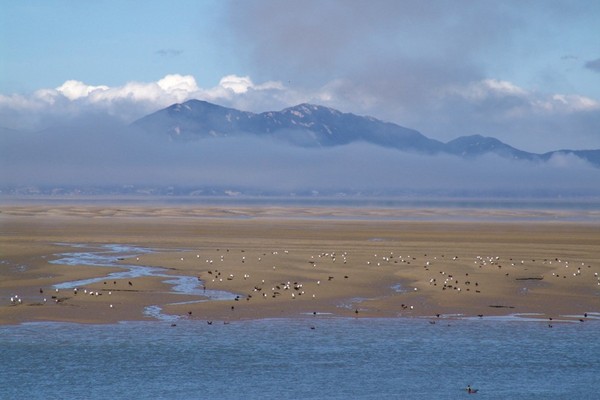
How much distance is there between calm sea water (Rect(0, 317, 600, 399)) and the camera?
18656 millimetres

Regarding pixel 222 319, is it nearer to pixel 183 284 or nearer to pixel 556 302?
pixel 183 284

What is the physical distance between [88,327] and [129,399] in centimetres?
739

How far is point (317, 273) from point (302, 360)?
15847 millimetres

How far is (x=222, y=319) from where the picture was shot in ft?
86.0

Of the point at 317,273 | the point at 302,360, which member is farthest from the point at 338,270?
the point at 302,360

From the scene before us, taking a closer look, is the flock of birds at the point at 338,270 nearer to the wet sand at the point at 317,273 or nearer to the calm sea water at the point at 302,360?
the wet sand at the point at 317,273

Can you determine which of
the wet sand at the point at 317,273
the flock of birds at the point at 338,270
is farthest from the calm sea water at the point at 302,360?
the flock of birds at the point at 338,270

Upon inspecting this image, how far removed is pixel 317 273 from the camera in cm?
3691

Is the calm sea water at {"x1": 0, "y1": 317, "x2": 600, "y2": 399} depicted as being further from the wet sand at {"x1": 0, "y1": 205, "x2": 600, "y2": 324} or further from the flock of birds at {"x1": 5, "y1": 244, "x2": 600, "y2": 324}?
the flock of birds at {"x1": 5, "y1": 244, "x2": 600, "y2": 324}

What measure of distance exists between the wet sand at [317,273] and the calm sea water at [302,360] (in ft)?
6.61

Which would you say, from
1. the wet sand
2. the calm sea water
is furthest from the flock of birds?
the calm sea water

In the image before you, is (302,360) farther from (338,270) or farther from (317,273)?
(338,270)

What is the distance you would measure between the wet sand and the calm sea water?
2.02 meters

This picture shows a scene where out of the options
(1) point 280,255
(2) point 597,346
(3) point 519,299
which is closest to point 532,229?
(1) point 280,255
